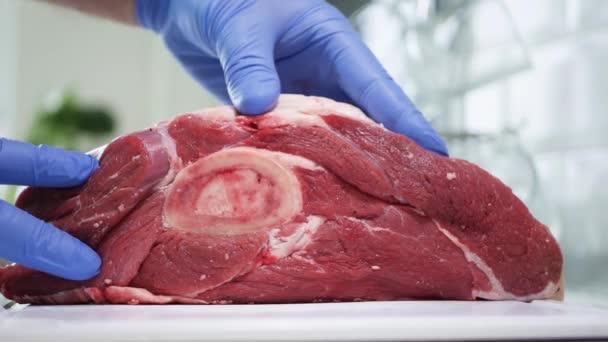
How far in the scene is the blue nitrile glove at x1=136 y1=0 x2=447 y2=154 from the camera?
161cm

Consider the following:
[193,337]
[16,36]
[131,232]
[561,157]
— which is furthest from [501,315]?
[16,36]

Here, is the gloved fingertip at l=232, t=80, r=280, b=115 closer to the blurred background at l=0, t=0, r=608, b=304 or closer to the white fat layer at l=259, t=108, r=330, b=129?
the white fat layer at l=259, t=108, r=330, b=129

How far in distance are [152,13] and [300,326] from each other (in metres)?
1.71

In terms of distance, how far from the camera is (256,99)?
1498 millimetres

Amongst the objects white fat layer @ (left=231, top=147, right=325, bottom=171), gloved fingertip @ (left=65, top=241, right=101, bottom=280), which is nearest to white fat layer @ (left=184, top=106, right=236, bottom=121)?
white fat layer @ (left=231, top=147, right=325, bottom=171)

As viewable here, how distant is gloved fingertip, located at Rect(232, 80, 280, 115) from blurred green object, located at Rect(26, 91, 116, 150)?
16.0 feet

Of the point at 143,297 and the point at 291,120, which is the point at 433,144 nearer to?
the point at 291,120

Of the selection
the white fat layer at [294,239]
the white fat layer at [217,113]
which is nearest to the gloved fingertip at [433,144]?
the white fat layer at [294,239]

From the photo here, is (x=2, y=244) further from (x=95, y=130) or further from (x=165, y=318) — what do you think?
(x=95, y=130)

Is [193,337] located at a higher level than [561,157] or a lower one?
higher

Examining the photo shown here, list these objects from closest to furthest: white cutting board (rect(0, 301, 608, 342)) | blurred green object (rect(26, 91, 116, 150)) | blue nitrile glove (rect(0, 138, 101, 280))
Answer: white cutting board (rect(0, 301, 608, 342))
blue nitrile glove (rect(0, 138, 101, 280))
blurred green object (rect(26, 91, 116, 150))

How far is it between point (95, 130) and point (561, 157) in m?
5.07

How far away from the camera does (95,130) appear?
6.43 m

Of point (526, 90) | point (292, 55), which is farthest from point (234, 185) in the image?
point (526, 90)
